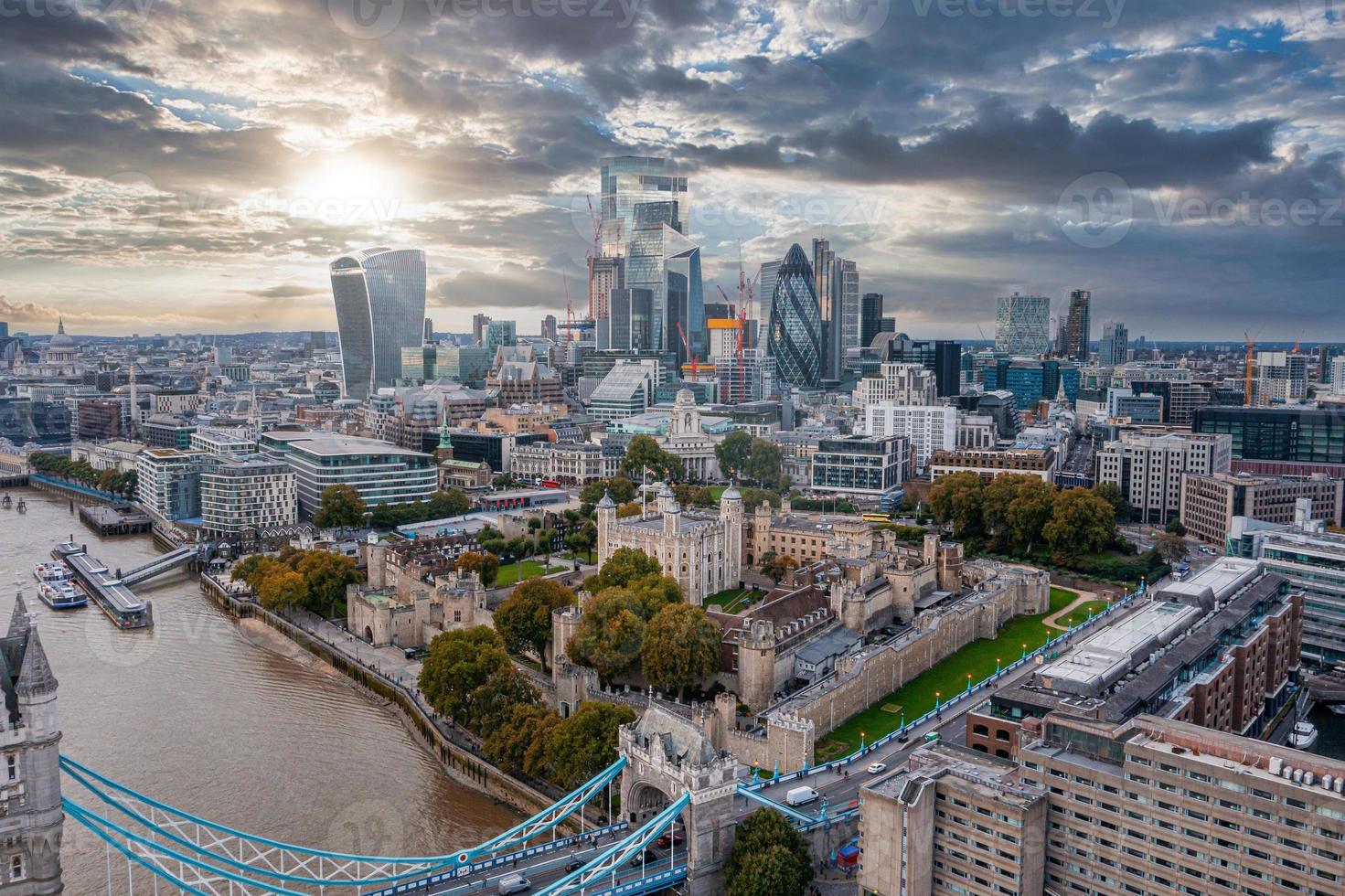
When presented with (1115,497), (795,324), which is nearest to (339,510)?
(1115,497)

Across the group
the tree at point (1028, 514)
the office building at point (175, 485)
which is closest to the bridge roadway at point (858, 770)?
the tree at point (1028, 514)

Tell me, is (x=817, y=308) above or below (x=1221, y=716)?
above

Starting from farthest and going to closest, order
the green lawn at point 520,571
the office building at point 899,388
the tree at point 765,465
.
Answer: the office building at point 899,388, the tree at point 765,465, the green lawn at point 520,571

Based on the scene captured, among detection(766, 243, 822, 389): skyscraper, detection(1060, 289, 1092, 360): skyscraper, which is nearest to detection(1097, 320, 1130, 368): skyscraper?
detection(1060, 289, 1092, 360): skyscraper

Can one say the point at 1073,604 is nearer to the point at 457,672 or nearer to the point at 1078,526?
the point at 1078,526

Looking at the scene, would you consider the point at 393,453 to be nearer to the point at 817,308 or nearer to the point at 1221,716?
the point at 1221,716

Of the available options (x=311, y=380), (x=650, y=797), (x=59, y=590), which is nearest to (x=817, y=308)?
(x=311, y=380)

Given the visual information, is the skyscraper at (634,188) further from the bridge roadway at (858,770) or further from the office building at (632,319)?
the bridge roadway at (858,770)

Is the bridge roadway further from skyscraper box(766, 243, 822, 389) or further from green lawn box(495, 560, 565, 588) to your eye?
skyscraper box(766, 243, 822, 389)
